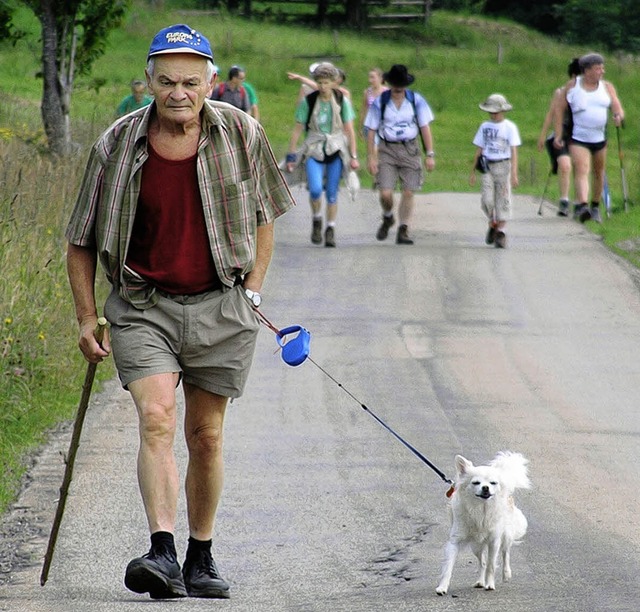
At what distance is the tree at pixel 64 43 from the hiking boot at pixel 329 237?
2.96 metres

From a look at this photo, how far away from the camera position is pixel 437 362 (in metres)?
11.1

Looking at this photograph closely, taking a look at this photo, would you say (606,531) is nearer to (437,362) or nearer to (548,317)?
(437,362)

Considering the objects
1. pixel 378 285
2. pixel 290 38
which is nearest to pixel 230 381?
pixel 378 285

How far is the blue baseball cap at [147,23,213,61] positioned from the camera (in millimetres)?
5570

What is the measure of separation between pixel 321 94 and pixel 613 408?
23.8 feet

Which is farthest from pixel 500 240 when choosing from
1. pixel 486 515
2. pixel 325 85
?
pixel 486 515

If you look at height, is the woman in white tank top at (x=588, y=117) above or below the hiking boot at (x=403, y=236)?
above

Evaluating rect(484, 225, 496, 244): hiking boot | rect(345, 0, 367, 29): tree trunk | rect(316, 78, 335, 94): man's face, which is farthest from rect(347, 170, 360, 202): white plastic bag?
rect(345, 0, 367, 29): tree trunk

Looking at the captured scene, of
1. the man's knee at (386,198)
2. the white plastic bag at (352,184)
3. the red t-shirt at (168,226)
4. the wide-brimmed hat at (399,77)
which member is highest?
the red t-shirt at (168,226)

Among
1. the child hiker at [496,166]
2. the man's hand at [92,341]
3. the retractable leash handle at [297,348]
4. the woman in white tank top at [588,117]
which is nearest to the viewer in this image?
the man's hand at [92,341]

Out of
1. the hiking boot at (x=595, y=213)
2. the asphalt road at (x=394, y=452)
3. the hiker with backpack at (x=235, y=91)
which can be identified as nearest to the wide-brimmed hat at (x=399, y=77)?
the asphalt road at (x=394, y=452)

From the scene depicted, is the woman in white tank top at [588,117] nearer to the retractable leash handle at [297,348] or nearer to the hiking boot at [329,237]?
the hiking boot at [329,237]

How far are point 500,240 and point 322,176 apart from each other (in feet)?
6.85

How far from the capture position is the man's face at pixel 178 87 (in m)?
5.55
